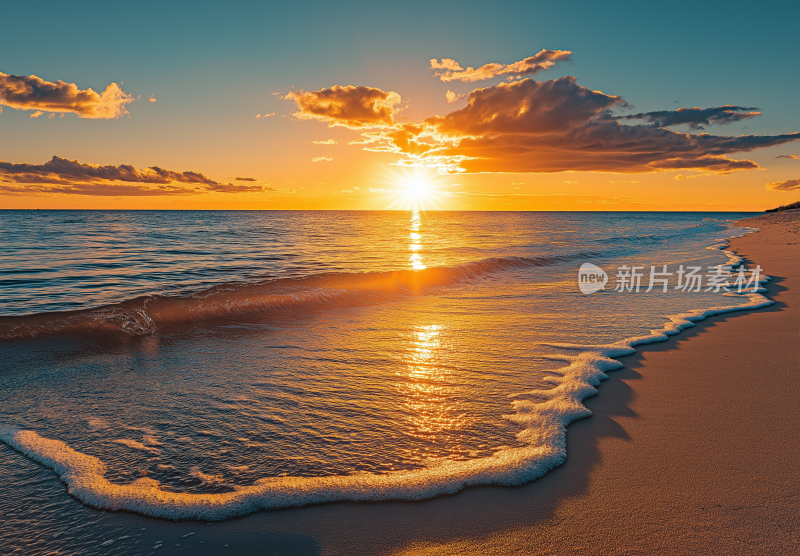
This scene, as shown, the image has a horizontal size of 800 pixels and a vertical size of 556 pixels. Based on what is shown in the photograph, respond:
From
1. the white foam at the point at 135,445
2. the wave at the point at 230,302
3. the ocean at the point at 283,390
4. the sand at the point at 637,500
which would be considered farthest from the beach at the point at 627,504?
the wave at the point at 230,302

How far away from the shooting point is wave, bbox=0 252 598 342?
7637mm

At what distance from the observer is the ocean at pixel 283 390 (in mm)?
3053

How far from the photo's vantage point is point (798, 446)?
11.2 ft

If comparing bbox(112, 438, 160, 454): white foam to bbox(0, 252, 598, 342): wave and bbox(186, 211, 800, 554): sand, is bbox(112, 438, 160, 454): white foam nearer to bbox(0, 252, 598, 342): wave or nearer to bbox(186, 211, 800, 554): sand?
bbox(186, 211, 800, 554): sand

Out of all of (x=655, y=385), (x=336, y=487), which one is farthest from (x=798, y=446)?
(x=336, y=487)

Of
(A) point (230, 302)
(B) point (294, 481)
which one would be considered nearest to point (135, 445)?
(B) point (294, 481)

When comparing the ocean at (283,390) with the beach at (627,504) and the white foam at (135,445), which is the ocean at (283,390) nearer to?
the white foam at (135,445)

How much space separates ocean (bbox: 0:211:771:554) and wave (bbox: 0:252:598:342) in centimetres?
7

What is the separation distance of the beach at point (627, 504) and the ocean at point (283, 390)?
0.18m

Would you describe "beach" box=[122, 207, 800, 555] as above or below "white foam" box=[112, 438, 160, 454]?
above

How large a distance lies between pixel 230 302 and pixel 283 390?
18.9ft

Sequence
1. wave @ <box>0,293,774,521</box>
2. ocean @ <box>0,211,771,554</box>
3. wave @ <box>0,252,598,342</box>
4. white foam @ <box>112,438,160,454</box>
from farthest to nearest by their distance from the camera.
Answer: wave @ <box>0,252,598,342</box>
white foam @ <box>112,438,160,454</box>
ocean @ <box>0,211,771,554</box>
wave @ <box>0,293,774,521</box>

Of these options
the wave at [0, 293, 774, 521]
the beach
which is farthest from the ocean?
the beach

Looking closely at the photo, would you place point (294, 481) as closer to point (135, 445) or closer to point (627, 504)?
point (135, 445)
